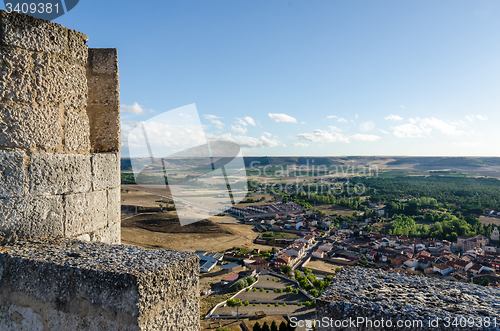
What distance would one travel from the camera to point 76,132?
3266 millimetres

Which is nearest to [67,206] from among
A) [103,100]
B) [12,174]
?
[12,174]

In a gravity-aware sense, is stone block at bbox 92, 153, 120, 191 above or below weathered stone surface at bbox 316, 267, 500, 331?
above

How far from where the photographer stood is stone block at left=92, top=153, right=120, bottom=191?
3.34 meters

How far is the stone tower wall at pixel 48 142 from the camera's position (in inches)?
107

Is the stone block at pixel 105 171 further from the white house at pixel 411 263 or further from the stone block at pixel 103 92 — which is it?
the white house at pixel 411 263

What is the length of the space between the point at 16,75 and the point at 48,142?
0.66 meters

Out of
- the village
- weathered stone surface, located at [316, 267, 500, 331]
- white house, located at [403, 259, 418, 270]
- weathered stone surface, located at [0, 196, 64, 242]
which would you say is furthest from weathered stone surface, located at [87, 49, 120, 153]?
white house, located at [403, 259, 418, 270]

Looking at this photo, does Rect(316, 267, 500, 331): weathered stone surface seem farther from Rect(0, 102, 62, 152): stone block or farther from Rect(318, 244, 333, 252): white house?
Rect(318, 244, 333, 252): white house

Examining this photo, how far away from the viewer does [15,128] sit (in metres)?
2.75

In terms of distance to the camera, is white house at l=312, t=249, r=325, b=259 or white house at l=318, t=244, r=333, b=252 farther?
white house at l=318, t=244, r=333, b=252

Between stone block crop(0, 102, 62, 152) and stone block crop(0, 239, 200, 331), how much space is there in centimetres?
96

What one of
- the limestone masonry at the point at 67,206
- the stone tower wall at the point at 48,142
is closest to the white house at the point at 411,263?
the limestone masonry at the point at 67,206

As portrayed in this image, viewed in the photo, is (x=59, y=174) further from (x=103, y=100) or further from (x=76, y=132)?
(x=103, y=100)

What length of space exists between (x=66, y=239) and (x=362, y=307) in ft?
8.78
